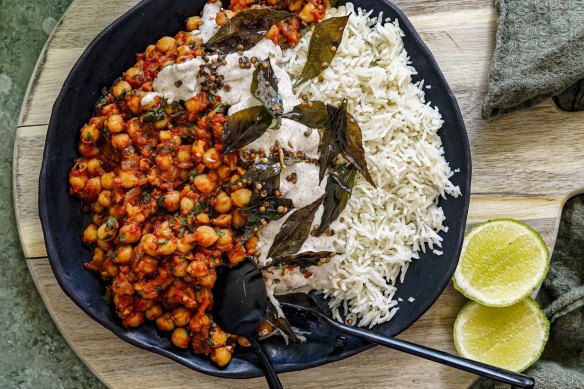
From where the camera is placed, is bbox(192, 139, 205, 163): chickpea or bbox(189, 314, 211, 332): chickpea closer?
bbox(192, 139, 205, 163): chickpea

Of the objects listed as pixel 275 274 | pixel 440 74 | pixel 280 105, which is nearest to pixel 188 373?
pixel 275 274

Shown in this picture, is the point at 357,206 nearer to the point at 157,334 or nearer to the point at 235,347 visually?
the point at 235,347

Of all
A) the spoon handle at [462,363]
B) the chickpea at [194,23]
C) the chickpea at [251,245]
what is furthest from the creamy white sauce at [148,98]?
the spoon handle at [462,363]

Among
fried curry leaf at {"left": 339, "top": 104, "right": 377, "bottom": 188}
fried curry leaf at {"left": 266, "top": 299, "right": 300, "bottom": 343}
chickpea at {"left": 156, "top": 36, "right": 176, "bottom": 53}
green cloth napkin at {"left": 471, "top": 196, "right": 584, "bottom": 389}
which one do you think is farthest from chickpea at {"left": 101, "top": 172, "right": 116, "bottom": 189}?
green cloth napkin at {"left": 471, "top": 196, "right": 584, "bottom": 389}

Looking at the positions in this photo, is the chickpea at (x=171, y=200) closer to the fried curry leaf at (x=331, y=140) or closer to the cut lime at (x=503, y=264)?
the fried curry leaf at (x=331, y=140)

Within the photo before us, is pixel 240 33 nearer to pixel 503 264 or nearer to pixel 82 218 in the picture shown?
pixel 82 218

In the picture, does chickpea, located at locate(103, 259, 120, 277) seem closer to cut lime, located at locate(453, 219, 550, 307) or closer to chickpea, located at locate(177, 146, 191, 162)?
chickpea, located at locate(177, 146, 191, 162)
